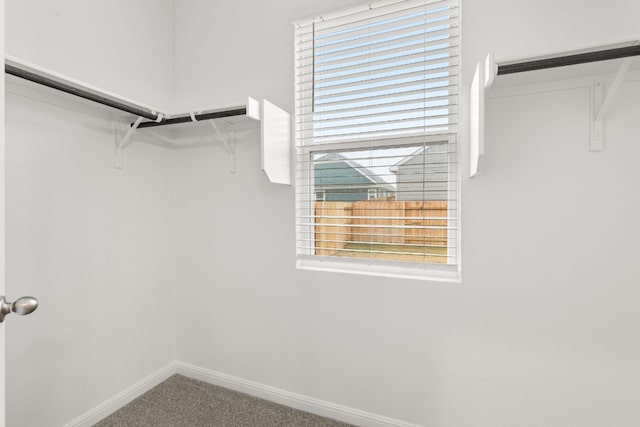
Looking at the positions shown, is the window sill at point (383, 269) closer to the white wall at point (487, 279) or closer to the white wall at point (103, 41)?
the white wall at point (487, 279)

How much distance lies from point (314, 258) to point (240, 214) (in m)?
0.54

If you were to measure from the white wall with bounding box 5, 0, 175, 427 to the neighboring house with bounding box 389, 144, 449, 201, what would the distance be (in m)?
1.55

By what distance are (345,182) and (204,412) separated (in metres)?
1.53

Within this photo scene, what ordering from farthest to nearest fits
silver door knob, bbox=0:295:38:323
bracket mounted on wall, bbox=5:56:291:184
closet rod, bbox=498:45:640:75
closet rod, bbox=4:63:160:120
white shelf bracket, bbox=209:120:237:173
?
white shelf bracket, bbox=209:120:237:173
bracket mounted on wall, bbox=5:56:291:184
closet rod, bbox=4:63:160:120
closet rod, bbox=498:45:640:75
silver door knob, bbox=0:295:38:323

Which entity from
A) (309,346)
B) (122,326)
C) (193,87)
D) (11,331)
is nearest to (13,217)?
(11,331)

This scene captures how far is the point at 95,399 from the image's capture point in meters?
1.81

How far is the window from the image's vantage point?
5.39 feet

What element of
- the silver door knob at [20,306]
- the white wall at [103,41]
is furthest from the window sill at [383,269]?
the white wall at [103,41]

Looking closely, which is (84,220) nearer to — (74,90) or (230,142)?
(74,90)

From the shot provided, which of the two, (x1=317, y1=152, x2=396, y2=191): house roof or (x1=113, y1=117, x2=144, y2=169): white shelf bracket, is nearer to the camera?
(x1=317, y1=152, x2=396, y2=191): house roof

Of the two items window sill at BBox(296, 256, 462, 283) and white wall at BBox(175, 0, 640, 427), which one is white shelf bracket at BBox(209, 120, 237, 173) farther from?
window sill at BBox(296, 256, 462, 283)

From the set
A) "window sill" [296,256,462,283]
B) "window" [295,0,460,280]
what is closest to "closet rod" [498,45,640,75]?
"window" [295,0,460,280]

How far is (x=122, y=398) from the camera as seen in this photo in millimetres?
1938

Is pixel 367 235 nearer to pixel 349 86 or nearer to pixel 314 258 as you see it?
pixel 314 258
